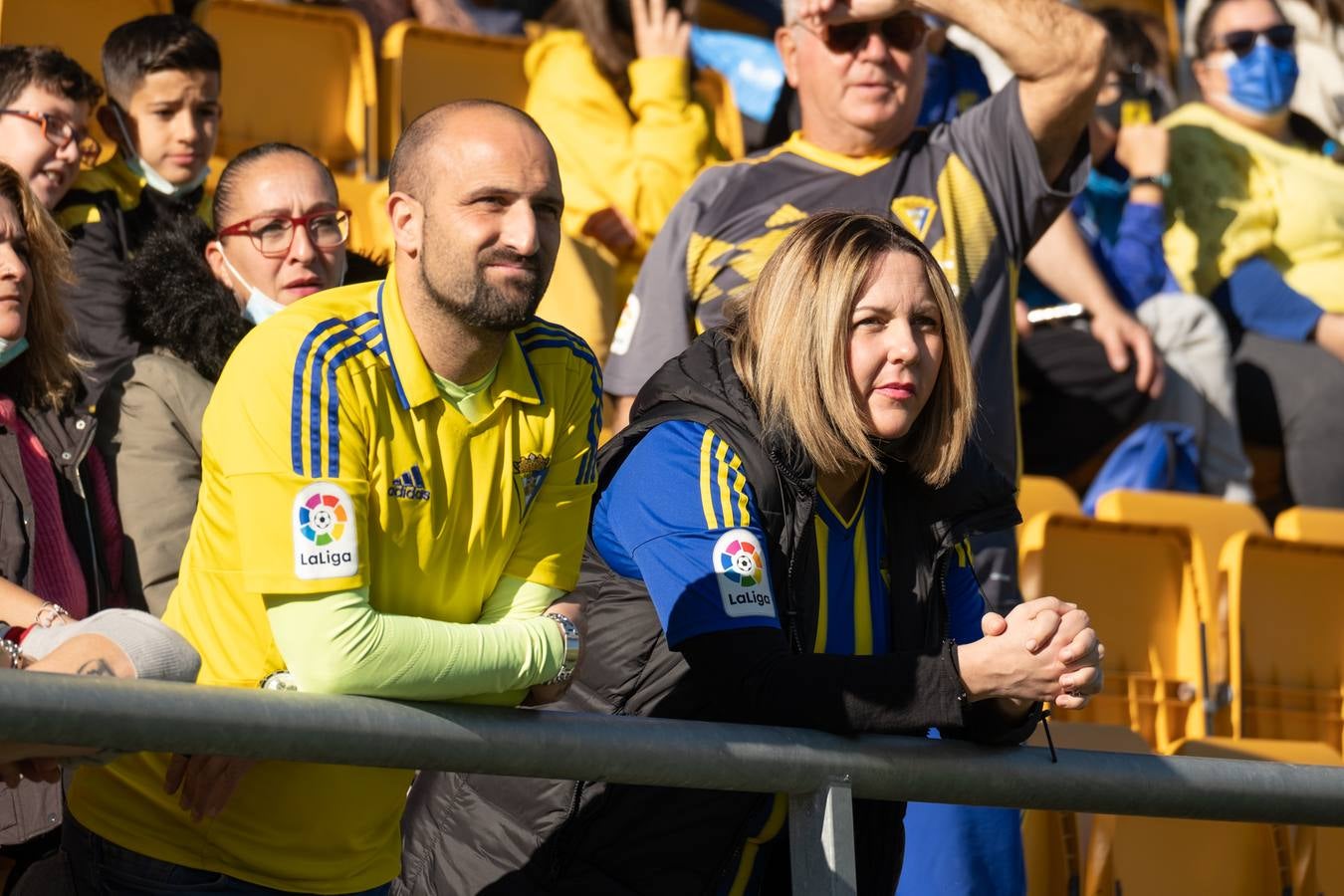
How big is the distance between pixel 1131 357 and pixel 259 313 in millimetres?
3316

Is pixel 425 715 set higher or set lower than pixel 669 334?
lower

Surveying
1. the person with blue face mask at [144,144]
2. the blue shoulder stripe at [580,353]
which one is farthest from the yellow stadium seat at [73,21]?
the blue shoulder stripe at [580,353]

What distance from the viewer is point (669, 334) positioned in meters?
4.22

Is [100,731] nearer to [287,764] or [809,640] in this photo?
[287,764]

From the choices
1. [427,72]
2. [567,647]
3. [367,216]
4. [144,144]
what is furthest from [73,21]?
[567,647]

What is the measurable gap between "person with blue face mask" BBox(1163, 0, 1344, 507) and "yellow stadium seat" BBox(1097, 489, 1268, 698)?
3.55 ft

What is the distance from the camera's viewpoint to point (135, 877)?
2443 mm

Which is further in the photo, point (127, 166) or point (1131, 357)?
point (1131, 357)

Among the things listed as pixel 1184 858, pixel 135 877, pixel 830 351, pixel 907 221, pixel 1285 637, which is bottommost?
pixel 1184 858

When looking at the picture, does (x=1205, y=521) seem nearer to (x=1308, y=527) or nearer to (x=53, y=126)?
(x=1308, y=527)

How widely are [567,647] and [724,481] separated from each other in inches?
13.1

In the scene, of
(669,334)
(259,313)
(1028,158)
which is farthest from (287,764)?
(1028,158)

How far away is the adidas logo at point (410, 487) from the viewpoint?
2.40 metres

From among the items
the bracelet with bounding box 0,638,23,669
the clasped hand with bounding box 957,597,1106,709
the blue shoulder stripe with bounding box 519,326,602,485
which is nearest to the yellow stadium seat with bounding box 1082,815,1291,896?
the clasped hand with bounding box 957,597,1106,709
